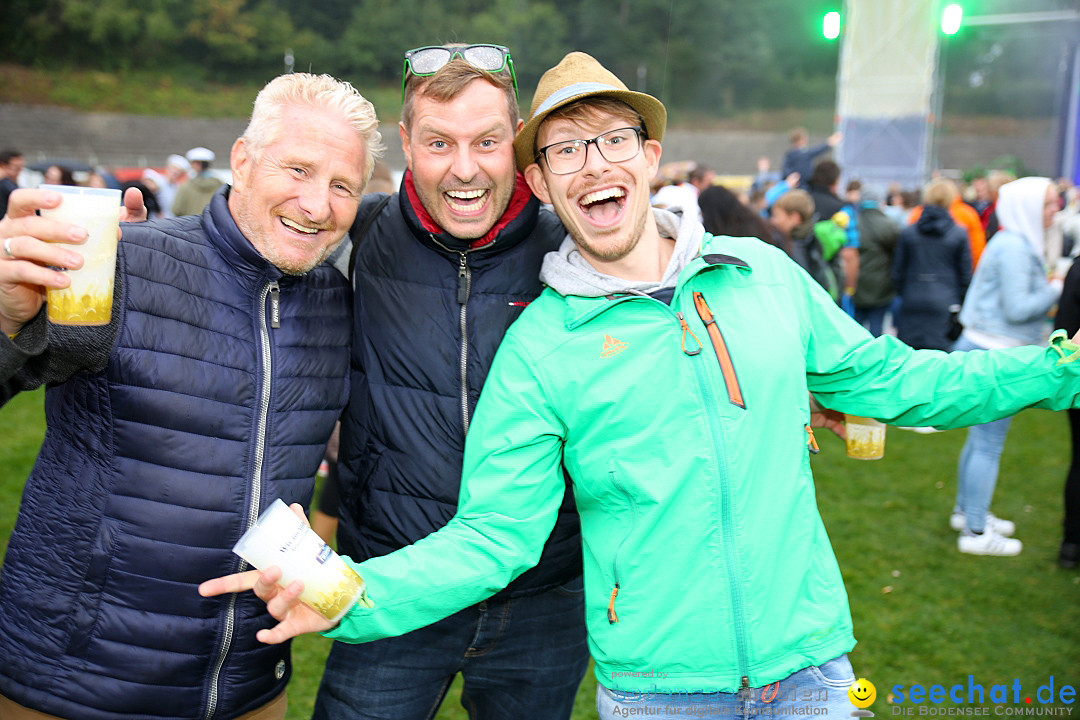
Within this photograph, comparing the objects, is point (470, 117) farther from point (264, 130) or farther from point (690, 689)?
point (690, 689)

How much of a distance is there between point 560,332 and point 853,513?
457 centimetres

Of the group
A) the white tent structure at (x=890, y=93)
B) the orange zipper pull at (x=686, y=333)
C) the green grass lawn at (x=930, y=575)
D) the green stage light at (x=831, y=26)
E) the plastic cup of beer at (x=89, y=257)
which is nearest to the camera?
the plastic cup of beer at (x=89, y=257)

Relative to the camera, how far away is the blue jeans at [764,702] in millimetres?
1847

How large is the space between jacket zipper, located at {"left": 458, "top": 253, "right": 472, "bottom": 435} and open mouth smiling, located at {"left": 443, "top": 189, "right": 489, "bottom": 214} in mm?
122

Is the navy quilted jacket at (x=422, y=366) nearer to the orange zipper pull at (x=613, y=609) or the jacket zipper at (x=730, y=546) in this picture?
the orange zipper pull at (x=613, y=609)

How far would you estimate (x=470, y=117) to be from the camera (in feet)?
7.08

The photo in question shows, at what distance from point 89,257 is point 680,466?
123 centimetres

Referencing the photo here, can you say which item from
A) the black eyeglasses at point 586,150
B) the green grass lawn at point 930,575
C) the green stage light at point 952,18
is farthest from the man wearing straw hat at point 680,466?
the green stage light at point 952,18

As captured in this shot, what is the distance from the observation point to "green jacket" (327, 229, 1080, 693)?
1.81m

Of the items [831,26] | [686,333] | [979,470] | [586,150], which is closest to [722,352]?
[686,333]

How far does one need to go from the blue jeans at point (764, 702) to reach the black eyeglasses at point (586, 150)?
4.12 ft

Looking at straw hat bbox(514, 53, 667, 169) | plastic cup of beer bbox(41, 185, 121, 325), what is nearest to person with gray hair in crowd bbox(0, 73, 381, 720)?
plastic cup of beer bbox(41, 185, 121, 325)

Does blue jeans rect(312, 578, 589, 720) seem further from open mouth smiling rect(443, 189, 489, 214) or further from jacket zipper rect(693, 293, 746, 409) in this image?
open mouth smiling rect(443, 189, 489, 214)

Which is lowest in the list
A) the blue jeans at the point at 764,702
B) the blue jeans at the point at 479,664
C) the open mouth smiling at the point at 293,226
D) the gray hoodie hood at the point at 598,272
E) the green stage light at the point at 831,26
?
the blue jeans at the point at 479,664
